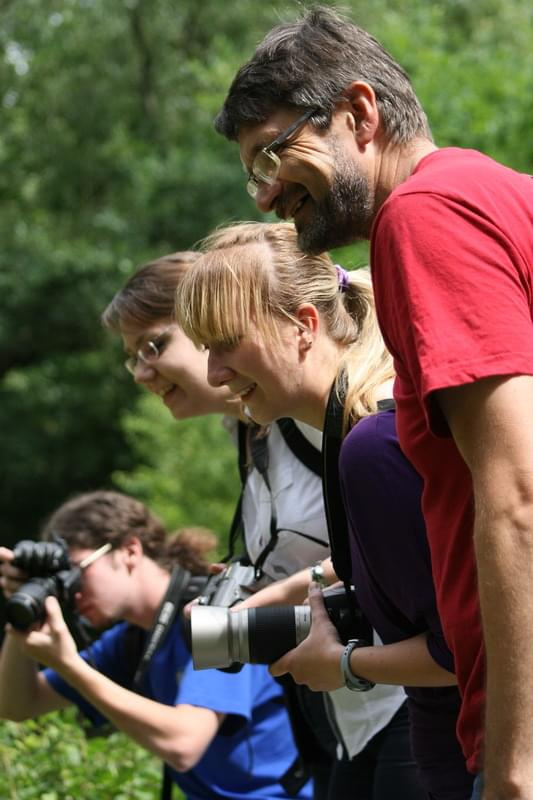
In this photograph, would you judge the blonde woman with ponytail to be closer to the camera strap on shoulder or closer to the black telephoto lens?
the camera strap on shoulder

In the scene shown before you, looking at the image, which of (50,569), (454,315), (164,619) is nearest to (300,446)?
(164,619)

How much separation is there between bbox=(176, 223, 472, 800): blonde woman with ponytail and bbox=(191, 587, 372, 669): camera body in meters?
0.04

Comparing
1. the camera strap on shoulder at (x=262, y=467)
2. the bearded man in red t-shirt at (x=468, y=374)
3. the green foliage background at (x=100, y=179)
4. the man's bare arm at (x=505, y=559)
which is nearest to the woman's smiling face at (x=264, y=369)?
the camera strap on shoulder at (x=262, y=467)

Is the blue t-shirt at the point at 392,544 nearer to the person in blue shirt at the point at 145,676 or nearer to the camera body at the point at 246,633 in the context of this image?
the camera body at the point at 246,633

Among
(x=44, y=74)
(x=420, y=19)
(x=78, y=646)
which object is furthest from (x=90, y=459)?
(x=78, y=646)

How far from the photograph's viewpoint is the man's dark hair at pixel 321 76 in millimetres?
1931

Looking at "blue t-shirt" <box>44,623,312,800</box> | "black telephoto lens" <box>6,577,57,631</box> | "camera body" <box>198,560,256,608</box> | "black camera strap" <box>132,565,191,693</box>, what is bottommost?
"blue t-shirt" <box>44,623,312,800</box>

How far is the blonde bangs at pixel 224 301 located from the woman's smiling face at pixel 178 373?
673mm

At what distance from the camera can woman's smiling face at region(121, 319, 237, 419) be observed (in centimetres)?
312

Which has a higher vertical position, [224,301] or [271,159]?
[271,159]

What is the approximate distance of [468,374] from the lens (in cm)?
152

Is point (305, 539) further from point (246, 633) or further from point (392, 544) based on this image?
point (392, 544)

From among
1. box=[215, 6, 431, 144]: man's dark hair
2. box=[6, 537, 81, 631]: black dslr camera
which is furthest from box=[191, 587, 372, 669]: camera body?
box=[6, 537, 81, 631]: black dslr camera

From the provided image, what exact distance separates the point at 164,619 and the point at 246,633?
1141mm
